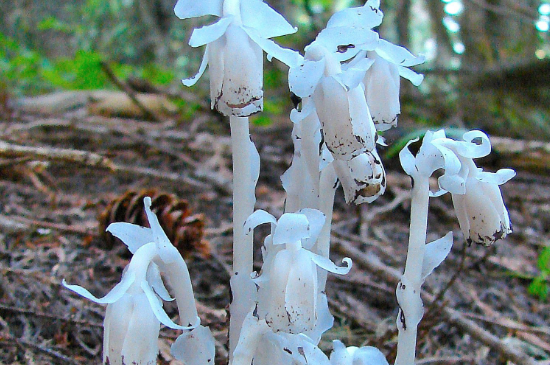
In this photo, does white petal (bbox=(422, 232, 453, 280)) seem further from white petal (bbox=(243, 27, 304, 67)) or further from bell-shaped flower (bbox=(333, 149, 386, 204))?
white petal (bbox=(243, 27, 304, 67))

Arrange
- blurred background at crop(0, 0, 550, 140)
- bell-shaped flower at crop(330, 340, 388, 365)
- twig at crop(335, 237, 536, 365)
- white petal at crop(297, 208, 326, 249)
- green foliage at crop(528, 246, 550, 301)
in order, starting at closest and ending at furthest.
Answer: white petal at crop(297, 208, 326, 249)
bell-shaped flower at crop(330, 340, 388, 365)
twig at crop(335, 237, 536, 365)
green foliage at crop(528, 246, 550, 301)
blurred background at crop(0, 0, 550, 140)

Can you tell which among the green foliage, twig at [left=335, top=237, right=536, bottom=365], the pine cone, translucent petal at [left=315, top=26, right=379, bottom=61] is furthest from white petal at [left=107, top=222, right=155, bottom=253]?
the green foliage

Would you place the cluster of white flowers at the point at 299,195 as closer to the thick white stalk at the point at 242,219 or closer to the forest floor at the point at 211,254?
the thick white stalk at the point at 242,219

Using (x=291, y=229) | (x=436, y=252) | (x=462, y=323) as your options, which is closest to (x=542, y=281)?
(x=462, y=323)

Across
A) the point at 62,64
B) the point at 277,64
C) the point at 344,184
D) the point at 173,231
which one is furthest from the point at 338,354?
the point at 62,64

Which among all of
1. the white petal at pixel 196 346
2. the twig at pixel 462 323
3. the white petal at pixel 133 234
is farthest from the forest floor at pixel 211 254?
the white petal at pixel 133 234
